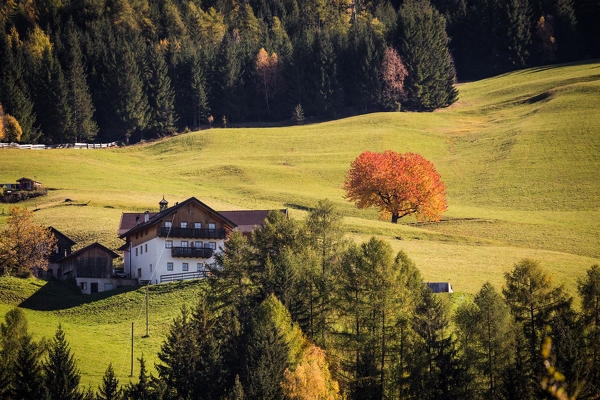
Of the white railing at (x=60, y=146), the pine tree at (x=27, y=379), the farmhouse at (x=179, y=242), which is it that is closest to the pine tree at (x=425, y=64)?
the white railing at (x=60, y=146)

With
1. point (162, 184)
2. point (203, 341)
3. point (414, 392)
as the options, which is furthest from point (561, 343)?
point (162, 184)

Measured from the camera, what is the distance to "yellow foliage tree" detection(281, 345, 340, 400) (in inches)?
1581

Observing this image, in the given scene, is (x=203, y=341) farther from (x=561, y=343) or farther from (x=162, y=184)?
(x=162, y=184)

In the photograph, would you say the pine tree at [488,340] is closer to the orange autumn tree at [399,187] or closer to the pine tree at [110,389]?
the pine tree at [110,389]

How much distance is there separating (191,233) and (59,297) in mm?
14158

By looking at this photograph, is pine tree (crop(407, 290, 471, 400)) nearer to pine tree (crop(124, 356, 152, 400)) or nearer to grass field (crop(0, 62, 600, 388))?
pine tree (crop(124, 356, 152, 400))

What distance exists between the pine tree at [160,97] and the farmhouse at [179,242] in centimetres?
9644

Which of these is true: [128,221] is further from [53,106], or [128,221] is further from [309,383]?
[53,106]

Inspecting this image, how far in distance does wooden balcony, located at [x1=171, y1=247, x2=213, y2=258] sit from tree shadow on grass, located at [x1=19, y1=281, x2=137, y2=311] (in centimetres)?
Answer: 552

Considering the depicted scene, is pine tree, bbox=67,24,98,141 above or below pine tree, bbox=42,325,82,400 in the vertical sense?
above

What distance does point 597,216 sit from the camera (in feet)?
297

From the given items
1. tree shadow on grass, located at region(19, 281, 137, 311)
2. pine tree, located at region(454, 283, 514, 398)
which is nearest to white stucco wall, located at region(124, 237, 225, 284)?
tree shadow on grass, located at region(19, 281, 137, 311)

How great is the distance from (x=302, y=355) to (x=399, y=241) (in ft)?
124

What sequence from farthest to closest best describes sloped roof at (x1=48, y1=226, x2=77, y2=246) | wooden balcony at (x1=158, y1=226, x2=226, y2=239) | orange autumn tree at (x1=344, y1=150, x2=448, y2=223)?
1. orange autumn tree at (x1=344, y1=150, x2=448, y2=223)
2. sloped roof at (x1=48, y1=226, x2=77, y2=246)
3. wooden balcony at (x1=158, y1=226, x2=226, y2=239)
